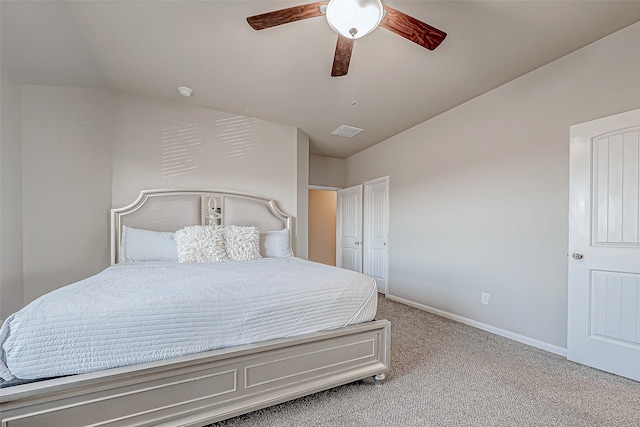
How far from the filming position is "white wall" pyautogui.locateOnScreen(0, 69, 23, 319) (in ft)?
8.45

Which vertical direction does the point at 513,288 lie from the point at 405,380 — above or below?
above

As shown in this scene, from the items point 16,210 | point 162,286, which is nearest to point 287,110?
point 162,286

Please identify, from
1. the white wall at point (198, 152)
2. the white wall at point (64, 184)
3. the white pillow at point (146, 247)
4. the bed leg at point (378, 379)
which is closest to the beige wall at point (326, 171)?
the white wall at point (198, 152)

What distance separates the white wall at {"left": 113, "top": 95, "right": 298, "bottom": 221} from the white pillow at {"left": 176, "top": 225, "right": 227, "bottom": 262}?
864mm

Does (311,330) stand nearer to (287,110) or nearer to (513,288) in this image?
(513,288)

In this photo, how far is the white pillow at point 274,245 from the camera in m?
3.53

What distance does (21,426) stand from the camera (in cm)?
117

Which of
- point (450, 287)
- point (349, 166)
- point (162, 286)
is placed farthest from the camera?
point (349, 166)

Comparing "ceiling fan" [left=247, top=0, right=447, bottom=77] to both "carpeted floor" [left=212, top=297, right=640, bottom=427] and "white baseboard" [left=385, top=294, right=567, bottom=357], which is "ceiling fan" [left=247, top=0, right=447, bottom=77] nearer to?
"carpeted floor" [left=212, top=297, right=640, bottom=427]

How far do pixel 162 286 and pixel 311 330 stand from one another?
92 cm

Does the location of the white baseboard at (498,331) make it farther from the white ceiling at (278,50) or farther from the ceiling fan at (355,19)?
the ceiling fan at (355,19)

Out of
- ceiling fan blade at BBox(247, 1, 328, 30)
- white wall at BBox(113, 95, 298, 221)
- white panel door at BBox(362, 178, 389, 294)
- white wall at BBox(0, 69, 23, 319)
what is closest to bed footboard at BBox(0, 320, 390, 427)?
ceiling fan blade at BBox(247, 1, 328, 30)

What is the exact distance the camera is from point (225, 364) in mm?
1525

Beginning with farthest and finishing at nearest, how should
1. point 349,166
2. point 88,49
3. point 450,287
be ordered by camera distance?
point 349,166 < point 450,287 < point 88,49
